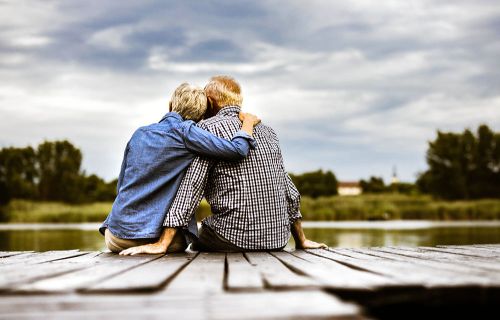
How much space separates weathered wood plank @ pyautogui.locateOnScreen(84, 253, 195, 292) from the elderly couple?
783mm

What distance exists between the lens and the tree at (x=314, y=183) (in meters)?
30.7

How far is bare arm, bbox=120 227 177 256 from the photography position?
9.04 feet

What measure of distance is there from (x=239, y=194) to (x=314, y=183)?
93.1ft

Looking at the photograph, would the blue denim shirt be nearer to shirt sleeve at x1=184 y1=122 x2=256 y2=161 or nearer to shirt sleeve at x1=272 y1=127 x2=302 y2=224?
shirt sleeve at x1=184 y1=122 x2=256 y2=161

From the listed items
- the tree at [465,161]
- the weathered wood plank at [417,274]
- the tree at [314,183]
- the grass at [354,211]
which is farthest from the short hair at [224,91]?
the tree at [465,161]

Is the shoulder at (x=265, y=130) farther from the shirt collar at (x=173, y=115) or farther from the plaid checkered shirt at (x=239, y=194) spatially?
the shirt collar at (x=173, y=115)

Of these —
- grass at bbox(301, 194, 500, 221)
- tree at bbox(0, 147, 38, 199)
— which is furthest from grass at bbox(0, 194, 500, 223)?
tree at bbox(0, 147, 38, 199)

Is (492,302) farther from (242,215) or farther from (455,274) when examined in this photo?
(242,215)

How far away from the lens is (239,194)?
300cm

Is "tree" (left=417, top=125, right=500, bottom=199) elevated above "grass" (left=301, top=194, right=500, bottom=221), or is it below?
above

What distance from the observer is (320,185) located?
30.9 metres

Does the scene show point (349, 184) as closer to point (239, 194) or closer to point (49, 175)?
point (49, 175)

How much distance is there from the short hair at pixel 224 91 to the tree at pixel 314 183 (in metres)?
27.4

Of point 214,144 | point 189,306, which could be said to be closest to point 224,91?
point 214,144
